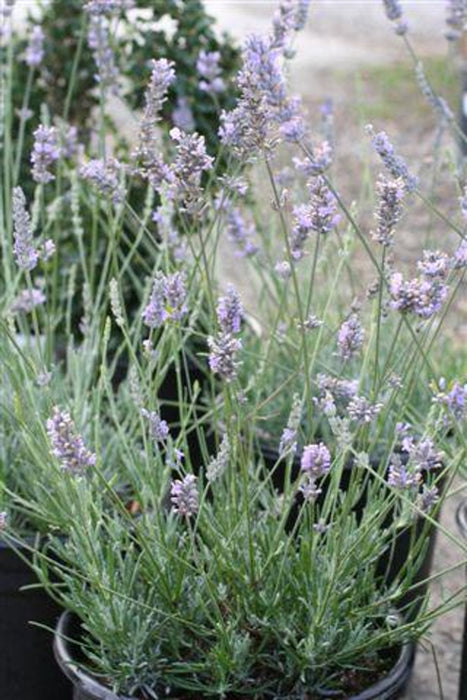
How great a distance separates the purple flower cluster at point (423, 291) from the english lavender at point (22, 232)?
1.69ft

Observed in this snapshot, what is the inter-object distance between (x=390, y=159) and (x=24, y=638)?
1.12 m

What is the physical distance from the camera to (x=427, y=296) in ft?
5.32

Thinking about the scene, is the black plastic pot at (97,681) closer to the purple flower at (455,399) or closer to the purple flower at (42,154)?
the purple flower at (455,399)

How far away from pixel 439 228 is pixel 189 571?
12.3ft

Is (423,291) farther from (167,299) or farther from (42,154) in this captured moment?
(42,154)

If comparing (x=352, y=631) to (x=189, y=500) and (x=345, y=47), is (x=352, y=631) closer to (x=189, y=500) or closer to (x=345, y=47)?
(x=189, y=500)

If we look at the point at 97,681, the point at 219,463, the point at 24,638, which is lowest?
the point at 24,638

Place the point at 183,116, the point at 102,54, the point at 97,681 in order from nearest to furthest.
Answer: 1. the point at 97,681
2. the point at 102,54
3. the point at 183,116

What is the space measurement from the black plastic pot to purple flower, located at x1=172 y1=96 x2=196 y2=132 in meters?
1.41

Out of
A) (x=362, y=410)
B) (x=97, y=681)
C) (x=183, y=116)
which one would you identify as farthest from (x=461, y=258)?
(x=183, y=116)

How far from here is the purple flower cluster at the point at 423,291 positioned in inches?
62.5

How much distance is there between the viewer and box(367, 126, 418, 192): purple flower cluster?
177cm

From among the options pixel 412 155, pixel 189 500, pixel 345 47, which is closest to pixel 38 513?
pixel 189 500

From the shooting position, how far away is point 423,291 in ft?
Answer: 5.30
